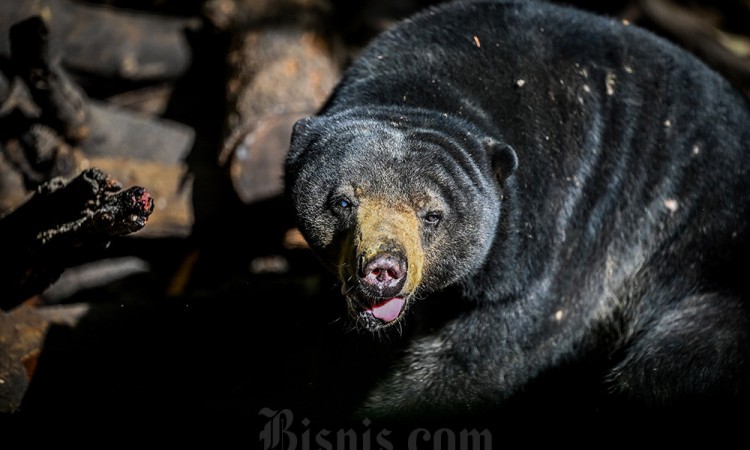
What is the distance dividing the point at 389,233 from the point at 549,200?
884 mm

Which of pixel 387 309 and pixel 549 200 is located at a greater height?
pixel 549 200

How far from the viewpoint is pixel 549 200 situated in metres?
3.58

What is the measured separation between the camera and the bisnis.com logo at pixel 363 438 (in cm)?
387

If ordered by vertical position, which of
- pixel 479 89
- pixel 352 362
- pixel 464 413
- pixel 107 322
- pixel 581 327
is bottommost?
pixel 107 322

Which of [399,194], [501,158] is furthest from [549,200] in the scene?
[399,194]

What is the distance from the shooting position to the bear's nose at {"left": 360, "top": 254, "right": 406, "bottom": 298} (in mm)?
2951

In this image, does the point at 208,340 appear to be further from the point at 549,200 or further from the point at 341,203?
the point at 549,200

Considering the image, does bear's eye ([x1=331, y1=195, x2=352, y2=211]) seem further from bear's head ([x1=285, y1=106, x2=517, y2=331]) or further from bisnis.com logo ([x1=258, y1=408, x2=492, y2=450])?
bisnis.com logo ([x1=258, y1=408, x2=492, y2=450])

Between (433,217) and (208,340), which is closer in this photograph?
(433,217)

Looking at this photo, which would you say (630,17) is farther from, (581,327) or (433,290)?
(433,290)

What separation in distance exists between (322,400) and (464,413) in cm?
83

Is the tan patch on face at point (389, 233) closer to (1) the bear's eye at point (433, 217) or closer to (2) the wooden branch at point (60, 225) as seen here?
(1) the bear's eye at point (433, 217)

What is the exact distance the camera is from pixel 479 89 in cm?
362

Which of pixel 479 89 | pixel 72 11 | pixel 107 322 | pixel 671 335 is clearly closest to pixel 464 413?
pixel 671 335
